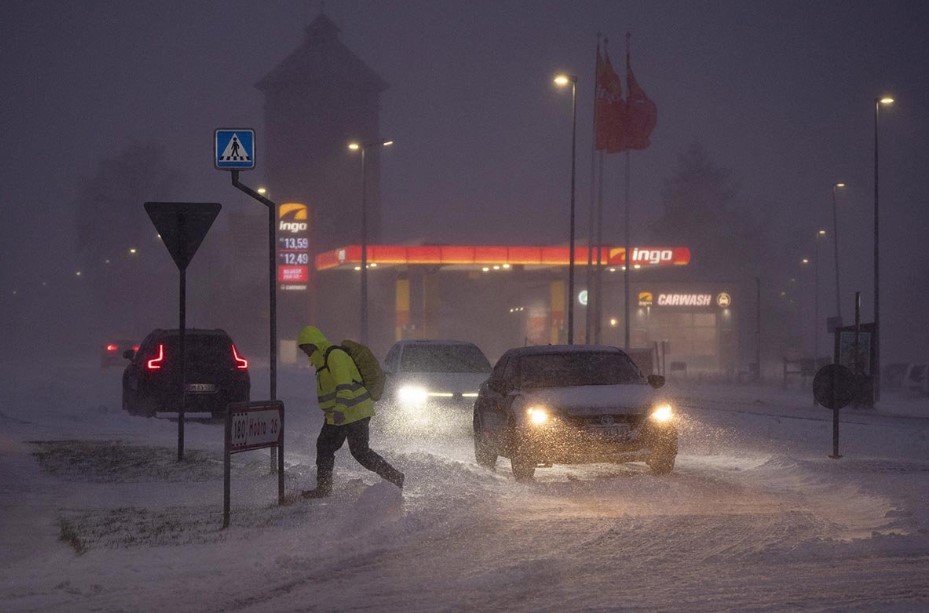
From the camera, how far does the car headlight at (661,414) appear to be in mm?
14000

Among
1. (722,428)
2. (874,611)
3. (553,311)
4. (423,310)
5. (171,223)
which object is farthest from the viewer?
(553,311)

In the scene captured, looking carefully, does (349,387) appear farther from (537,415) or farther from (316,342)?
(537,415)

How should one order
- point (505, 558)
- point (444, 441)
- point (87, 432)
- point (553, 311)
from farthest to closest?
1. point (553, 311)
2. point (87, 432)
3. point (444, 441)
4. point (505, 558)

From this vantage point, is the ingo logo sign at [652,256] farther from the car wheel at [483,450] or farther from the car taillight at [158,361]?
the car wheel at [483,450]

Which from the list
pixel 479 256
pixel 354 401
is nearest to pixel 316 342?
pixel 354 401

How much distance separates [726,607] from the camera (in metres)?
7.03

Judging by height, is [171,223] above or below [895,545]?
above

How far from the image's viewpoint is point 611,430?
13805 millimetres

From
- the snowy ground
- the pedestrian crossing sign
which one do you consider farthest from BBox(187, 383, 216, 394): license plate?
the pedestrian crossing sign

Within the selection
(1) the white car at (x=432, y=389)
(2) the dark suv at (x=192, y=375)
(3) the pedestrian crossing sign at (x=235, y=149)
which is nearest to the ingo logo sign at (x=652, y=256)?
(2) the dark suv at (x=192, y=375)

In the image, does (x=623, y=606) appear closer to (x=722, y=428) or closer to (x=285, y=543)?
(x=285, y=543)

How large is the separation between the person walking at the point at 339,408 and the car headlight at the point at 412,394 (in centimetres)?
765

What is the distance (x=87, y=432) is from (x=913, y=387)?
3066cm

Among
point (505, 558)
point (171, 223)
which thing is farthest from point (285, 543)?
point (171, 223)
